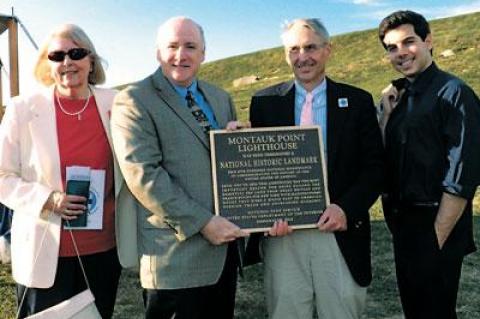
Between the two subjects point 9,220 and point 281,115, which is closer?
point 281,115

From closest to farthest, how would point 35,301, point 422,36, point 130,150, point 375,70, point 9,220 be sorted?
point 130,150 → point 35,301 → point 422,36 → point 9,220 → point 375,70

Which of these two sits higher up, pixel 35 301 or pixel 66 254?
pixel 66 254

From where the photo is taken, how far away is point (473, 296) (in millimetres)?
6441

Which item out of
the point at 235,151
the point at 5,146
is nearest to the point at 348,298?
the point at 235,151

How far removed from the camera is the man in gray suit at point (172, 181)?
3447 millimetres

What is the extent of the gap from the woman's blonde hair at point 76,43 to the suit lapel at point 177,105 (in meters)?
0.57

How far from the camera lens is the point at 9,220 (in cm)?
457

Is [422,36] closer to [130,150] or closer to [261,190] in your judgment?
[261,190]

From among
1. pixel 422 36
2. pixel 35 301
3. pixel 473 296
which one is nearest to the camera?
pixel 35 301

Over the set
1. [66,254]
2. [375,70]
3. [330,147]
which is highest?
[375,70]

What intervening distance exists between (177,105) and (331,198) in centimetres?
116

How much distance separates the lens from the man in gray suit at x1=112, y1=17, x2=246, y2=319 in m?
3.45

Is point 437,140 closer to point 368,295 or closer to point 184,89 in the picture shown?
point 184,89

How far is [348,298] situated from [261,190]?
900 mm
